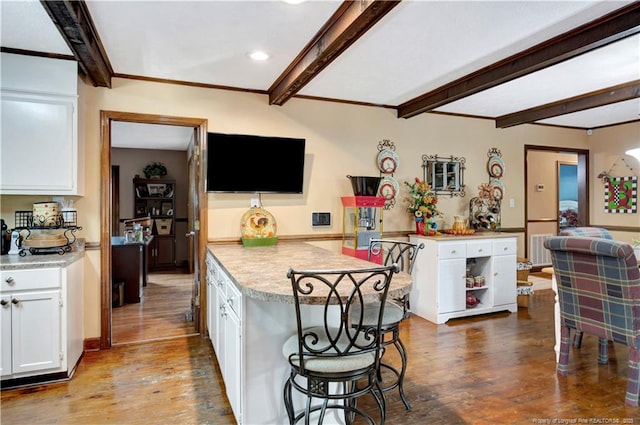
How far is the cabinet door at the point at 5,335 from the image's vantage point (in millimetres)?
2412

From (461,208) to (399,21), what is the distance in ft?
9.68

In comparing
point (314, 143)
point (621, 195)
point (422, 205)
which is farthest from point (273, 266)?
point (621, 195)

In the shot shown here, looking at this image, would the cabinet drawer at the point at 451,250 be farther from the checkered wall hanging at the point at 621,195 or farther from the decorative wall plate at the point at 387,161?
the checkered wall hanging at the point at 621,195

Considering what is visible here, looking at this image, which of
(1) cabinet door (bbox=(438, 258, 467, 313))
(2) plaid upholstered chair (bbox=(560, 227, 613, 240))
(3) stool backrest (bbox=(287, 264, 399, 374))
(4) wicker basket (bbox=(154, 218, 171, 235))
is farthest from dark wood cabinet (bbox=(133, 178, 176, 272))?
(2) plaid upholstered chair (bbox=(560, 227, 613, 240))

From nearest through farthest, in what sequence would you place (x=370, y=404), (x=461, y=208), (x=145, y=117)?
(x=370, y=404)
(x=145, y=117)
(x=461, y=208)

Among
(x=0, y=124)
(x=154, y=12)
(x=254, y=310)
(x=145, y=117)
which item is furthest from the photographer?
(x=145, y=117)

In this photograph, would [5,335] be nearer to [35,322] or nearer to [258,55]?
[35,322]

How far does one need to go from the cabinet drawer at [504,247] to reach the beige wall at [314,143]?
65 centimetres

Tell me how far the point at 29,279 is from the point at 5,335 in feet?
1.22

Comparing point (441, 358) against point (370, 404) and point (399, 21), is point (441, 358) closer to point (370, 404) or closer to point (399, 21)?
point (370, 404)

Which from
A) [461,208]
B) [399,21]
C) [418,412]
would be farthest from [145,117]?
[461,208]

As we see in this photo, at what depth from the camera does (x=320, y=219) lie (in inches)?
156

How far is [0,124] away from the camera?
8.74 ft

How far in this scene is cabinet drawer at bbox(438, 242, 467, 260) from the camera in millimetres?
3885
